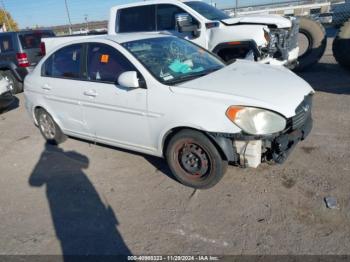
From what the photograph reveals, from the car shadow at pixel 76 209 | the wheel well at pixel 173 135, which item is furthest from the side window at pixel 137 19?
the wheel well at pixel 173 135

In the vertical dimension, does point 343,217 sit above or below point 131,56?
below

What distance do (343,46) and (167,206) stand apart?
22.6 feet

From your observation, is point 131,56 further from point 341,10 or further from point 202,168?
point 341,10

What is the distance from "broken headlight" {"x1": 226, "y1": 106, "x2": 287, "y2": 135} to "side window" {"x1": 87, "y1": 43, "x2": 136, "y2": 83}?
1407mm

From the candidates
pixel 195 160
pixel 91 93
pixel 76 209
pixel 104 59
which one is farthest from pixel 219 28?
pixel 76 209

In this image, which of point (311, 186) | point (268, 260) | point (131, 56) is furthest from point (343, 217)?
point (131, 56)

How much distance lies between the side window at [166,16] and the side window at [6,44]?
194 inches

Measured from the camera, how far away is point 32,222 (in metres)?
3.43

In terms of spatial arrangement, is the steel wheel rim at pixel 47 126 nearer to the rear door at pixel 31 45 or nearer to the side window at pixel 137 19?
the side window at pixel 137 19

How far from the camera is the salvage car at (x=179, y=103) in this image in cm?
321

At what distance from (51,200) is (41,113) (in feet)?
6.95

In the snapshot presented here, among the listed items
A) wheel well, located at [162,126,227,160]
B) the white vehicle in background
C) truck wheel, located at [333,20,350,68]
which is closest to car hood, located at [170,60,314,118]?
wheel well, located at [162,126,227,160]

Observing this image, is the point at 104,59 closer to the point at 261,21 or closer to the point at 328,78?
the point at 261,21

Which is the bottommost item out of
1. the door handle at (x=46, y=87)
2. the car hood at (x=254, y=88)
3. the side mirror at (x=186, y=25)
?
the door handle at (x=46, y=87)
